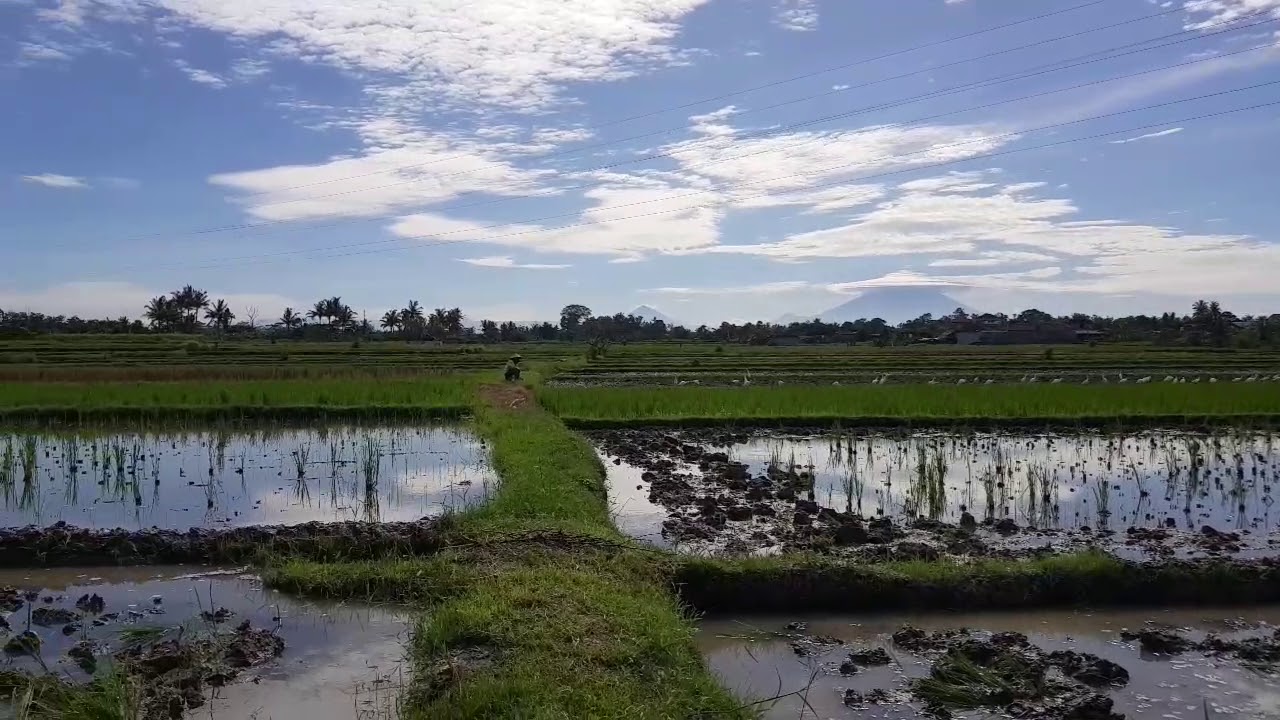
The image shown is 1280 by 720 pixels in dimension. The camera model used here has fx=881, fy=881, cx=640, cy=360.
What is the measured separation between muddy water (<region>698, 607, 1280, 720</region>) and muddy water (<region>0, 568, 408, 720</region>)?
184cm

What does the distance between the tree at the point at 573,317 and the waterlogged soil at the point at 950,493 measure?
64.5 metres

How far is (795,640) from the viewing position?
206 inches

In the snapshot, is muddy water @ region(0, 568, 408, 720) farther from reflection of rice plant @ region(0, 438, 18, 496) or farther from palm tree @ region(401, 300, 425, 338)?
palm tree @ region(401, 300, 425, 338)

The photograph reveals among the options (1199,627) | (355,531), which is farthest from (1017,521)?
(355,531)

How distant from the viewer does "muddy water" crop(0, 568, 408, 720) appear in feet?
13.8

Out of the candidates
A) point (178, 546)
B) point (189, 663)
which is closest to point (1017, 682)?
point (189, 663)

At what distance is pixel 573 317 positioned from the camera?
3342 inches

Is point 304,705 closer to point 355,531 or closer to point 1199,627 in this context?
point 355,531

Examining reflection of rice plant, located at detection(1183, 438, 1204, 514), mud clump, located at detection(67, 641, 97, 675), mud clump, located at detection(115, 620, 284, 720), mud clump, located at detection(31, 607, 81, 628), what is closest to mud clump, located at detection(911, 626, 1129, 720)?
mud clump, located at detection(115, 620, 284, 720)

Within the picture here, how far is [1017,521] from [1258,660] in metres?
3.07

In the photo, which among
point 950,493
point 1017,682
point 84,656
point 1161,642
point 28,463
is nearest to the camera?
point 1017,682

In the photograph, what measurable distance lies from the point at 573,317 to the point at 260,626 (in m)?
79.9

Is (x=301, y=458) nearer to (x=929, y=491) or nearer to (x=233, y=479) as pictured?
(x=233, y=479)

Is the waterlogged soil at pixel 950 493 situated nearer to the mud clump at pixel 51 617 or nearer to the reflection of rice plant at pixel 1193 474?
the reflection of rice plant at pixel 1193 474
